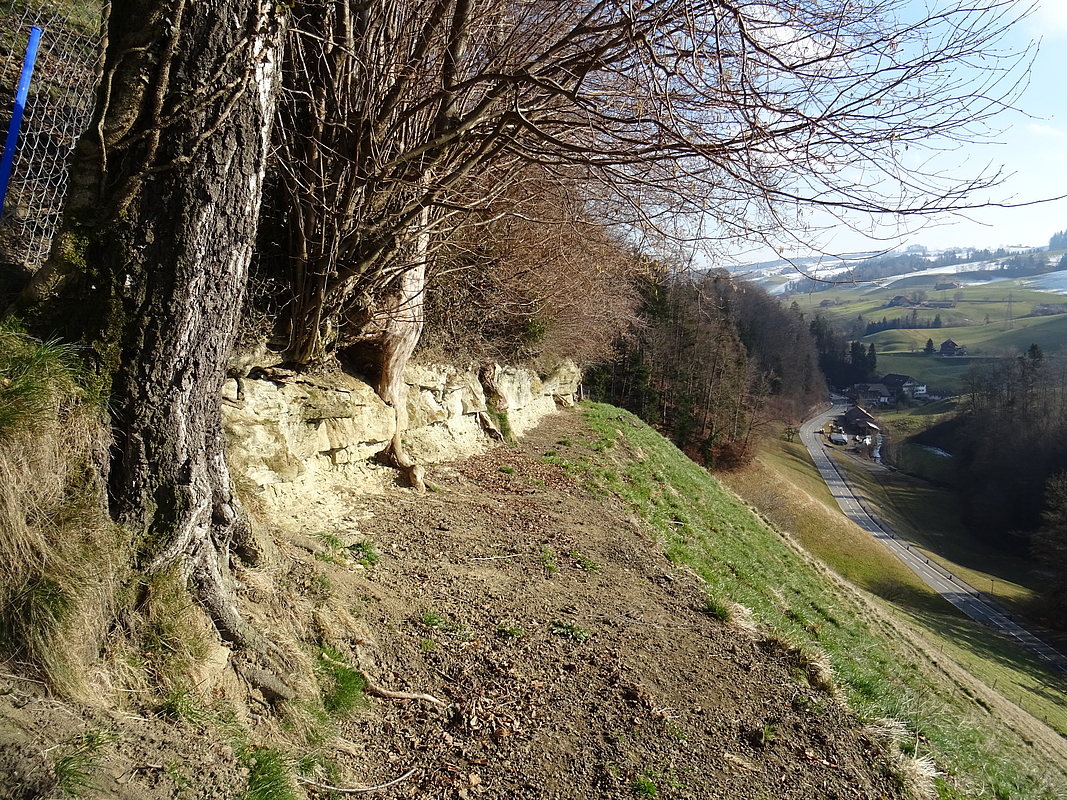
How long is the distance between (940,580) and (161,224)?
140 ft

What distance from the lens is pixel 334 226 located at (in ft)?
17.4

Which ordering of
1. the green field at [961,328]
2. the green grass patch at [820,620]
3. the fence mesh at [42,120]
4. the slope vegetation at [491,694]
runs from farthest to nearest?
1. the green field at [961,328]
2. the green grass patch at [820,620]
3. the fence mesh at [42,120]
4. the slope vegetation at [491,694]

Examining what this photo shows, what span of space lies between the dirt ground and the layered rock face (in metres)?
0.45

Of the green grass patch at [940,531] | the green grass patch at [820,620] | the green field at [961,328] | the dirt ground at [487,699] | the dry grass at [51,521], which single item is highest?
the green field at [961,328]

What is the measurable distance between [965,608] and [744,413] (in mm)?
18133

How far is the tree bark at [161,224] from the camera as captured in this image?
256 centimetres

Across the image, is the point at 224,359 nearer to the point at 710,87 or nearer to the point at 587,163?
the point at 587,163

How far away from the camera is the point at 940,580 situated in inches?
1384

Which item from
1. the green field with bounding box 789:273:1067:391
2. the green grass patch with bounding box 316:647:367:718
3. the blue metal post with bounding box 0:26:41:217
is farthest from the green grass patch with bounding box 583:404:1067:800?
the green field with bounding box 789:273:1067:391

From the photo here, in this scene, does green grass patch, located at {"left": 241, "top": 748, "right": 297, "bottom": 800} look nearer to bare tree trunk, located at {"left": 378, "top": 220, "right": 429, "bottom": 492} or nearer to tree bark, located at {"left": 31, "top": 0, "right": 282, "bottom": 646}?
tree bark, located at {"left": 31, "top": 0, "right": 282, "bottom": 646}

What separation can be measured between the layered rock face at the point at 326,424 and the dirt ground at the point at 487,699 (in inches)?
17.9

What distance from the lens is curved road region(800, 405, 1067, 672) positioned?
29281 mm

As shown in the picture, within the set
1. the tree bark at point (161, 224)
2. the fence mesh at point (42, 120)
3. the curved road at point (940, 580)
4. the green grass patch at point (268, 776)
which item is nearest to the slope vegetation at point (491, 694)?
the green grass patch at point (268, 776)

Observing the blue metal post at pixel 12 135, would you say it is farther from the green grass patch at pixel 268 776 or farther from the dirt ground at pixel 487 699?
the green grass patch at pixel 268 776
